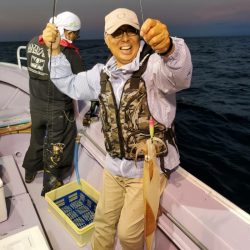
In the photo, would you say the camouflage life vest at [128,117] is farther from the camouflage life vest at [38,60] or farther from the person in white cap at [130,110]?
the camouflage life vest at [38,60]

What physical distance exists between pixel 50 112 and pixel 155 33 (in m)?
2.31

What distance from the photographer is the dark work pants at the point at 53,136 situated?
3580 mm

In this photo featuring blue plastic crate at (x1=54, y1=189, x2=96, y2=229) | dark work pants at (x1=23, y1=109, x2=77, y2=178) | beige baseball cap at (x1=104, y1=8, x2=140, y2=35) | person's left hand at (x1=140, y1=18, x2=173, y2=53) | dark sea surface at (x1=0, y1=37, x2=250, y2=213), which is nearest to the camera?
person's left hand at (x1=140, y1=18, x2=173, y2=53)

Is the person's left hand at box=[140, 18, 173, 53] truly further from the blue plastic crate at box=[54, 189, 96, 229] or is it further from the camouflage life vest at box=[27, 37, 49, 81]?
the blue plastic crate at box=[54, 189, 96, 229]

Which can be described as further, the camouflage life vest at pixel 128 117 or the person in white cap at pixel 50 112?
the person in white cap at pixel 50 112

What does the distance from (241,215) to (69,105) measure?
2.39 meters

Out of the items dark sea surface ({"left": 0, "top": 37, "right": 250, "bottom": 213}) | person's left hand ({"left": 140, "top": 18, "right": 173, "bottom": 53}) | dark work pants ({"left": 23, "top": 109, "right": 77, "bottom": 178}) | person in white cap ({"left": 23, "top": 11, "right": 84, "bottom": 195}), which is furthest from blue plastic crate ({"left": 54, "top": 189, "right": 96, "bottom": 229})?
dark sea surface ({"left": 0, "top": 37, "right": 250, "bottom": 213})

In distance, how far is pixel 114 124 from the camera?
2.23m

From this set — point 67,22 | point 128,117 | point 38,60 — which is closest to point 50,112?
point 38,60

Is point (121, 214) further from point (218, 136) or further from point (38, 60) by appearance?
point (218, 136)

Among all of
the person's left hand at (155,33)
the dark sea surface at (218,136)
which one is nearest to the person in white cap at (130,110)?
the person's left hand at (155,33)

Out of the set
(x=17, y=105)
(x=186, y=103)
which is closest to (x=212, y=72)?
(x=186, y=103)

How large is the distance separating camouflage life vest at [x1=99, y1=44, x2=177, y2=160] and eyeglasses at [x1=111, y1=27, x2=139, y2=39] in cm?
14

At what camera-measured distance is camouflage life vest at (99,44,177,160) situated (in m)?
2.05
